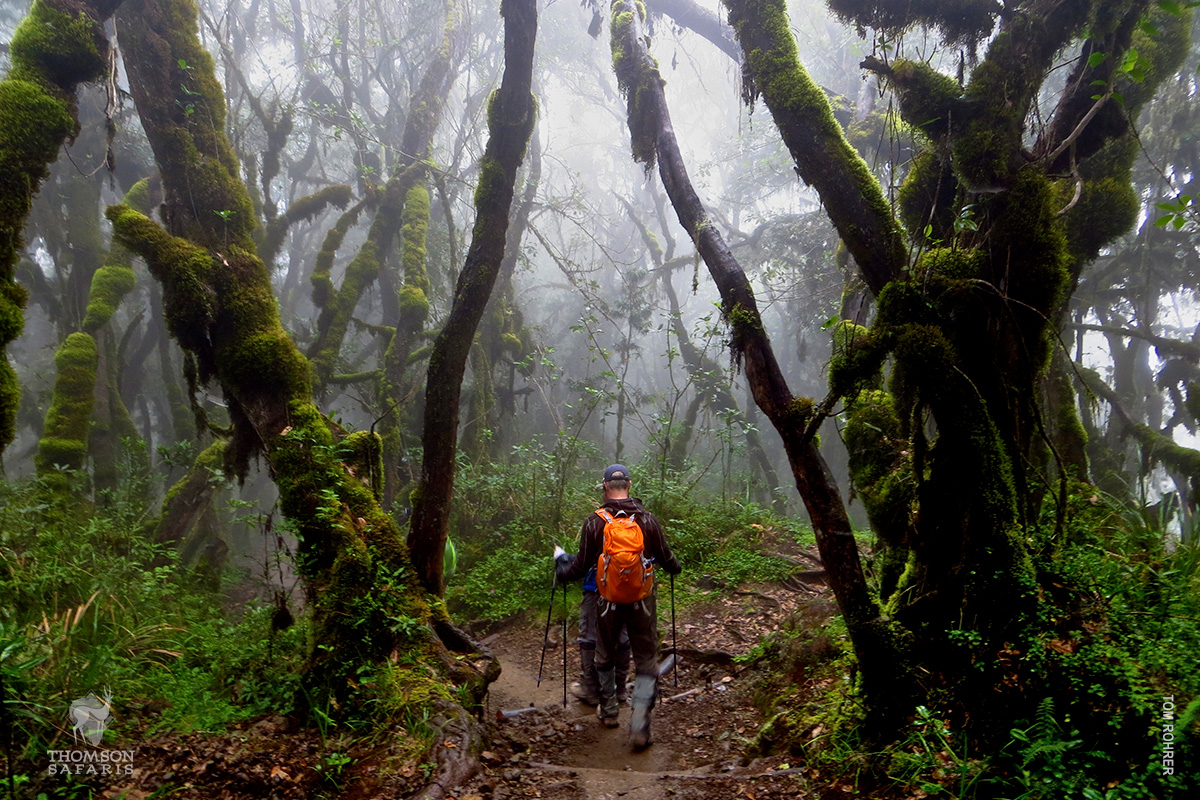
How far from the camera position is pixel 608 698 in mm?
4992

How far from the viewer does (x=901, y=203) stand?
4.88 m

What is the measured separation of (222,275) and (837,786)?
6.35 metres

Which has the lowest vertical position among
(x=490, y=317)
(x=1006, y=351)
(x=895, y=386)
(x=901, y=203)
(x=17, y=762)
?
(x=17, y=762)

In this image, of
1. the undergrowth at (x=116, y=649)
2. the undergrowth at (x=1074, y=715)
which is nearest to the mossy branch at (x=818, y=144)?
the undergrowth at (x=1074, y=715)

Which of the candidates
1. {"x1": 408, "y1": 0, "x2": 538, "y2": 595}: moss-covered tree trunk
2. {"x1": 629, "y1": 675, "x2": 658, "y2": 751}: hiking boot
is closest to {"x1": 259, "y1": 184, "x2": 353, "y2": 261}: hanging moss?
{"x1": 408, "y1": 0, "x2": 538, "y2": 595}: moss-covered tree trunk

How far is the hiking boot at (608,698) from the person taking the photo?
4.96m

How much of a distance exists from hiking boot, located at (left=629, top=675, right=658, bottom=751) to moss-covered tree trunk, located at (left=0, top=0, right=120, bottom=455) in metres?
4.84

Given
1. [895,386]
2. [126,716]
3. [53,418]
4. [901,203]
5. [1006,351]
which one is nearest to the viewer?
[126,716]

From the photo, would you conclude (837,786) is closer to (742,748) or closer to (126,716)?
(742,748)

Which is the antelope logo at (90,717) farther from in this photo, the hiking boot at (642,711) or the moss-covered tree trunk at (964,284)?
the moss-covered tree trunk at (964,284)

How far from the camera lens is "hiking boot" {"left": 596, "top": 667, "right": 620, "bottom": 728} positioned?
16.3ft

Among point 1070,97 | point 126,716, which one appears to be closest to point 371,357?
point 126,716

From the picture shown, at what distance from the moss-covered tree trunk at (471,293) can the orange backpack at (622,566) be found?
167cm

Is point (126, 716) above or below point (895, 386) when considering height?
below
